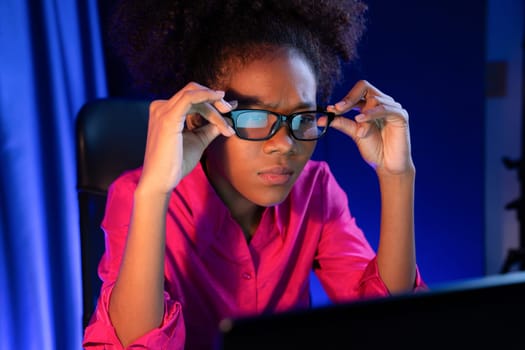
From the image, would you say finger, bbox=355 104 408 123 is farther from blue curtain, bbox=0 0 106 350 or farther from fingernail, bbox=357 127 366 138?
blue curtain, bbox=0 0 106 350

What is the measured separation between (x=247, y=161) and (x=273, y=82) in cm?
16

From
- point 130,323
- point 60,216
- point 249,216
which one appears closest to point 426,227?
point 249,216

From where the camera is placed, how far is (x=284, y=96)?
981 millimetres

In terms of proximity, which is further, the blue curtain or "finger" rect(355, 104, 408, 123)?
the blue curtain

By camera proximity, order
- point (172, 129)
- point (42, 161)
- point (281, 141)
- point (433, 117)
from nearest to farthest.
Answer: point (172, 129) → point (281, 141) → point (42, 161) → point (433, 117)

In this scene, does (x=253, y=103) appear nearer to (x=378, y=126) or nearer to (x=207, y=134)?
(x=207, y=134)

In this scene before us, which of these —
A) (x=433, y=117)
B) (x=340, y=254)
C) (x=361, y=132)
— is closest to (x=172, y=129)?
(x=361, y=132)

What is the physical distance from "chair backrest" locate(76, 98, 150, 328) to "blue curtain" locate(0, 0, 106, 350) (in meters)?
0.48

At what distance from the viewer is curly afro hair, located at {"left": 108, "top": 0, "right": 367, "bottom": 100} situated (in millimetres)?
1061

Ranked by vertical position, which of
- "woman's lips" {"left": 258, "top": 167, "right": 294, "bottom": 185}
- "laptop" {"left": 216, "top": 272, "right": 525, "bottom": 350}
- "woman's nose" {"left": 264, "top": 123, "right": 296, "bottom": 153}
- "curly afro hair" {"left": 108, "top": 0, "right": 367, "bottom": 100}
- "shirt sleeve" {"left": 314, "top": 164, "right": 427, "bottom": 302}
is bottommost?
"shirt sleeve" {"left": 314, "top": 164, "right": 427, "bottom": 302}

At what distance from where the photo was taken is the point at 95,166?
119 cm

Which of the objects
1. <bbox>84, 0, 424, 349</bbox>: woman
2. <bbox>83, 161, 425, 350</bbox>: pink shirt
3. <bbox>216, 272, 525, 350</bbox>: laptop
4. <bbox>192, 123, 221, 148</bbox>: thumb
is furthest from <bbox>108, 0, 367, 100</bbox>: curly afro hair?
<bbox>216, 272, 525, 350</bbox>: laptop

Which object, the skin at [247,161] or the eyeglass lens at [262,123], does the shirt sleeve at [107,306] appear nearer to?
the skin at [247,161]

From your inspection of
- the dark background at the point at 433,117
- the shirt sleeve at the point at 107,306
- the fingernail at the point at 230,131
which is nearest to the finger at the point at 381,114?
the fingernail at the point at 230,131
